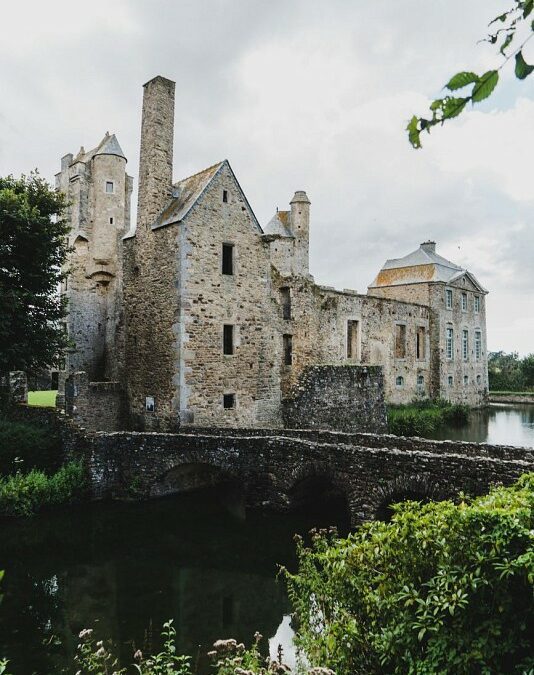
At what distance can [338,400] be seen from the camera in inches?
765

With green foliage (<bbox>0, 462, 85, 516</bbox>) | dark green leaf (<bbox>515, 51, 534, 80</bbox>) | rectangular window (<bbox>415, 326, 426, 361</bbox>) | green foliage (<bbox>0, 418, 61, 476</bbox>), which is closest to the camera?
dark green leaf (<bbox>515, 51, 534, 80</bbox>)

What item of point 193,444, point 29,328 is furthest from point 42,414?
point 193,444

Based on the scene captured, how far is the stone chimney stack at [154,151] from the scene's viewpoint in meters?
16.1

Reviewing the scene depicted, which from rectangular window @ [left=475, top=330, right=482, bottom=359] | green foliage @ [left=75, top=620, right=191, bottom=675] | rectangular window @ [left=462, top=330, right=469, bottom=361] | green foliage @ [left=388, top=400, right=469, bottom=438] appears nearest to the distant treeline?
rectangular window @ [left=475, top=330, right=482, bottom=359]

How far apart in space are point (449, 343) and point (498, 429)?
7663 mm

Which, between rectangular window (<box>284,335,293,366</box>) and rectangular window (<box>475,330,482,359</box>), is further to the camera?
rectangular window (<box>475,330,482,359</box>)

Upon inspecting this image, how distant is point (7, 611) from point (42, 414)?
26.3 feet

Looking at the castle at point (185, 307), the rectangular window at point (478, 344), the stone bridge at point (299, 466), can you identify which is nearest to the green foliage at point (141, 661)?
the stone bridge at point (299, 466)

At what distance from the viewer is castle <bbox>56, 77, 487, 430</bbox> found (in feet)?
49.7

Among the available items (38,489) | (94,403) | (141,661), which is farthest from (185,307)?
(141,661)

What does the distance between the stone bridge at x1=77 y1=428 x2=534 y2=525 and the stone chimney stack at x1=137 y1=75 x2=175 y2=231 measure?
23.8 feet

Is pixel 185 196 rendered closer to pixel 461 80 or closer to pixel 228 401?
pixel 228 401

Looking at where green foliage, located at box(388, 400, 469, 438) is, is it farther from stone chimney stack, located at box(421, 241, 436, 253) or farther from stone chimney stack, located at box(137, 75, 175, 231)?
stone chimney stack, located at box(137, 75, 175, 231)

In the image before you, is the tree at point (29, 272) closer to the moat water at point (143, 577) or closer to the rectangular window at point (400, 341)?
the moat water at point (143, 577)
